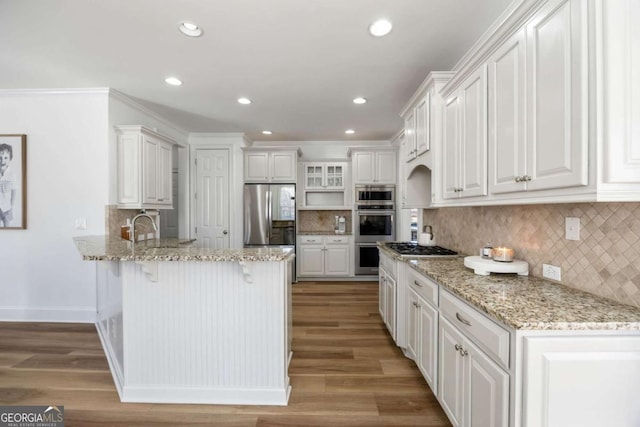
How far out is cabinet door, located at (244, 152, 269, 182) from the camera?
16.2 feet

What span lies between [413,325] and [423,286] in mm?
436

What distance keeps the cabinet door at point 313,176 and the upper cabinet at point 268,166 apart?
1.25 ft

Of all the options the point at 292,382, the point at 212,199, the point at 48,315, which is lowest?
the point at 292,382

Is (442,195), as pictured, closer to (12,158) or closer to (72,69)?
(72,69)

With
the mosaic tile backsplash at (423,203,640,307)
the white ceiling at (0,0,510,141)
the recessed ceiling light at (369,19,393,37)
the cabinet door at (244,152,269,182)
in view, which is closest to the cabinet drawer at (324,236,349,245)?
the cabinet door at (244,152,269,182)

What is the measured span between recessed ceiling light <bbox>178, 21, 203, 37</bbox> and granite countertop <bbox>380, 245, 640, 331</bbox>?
239 centimetres

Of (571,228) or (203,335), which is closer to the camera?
(571,228)

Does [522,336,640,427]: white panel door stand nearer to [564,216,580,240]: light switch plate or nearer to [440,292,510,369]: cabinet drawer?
[440,292,510,369]: cabinet drawer

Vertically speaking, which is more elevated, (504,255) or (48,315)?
(504,255)

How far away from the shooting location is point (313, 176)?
17.3ft

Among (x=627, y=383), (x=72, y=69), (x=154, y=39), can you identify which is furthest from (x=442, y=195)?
(x=72, y=69)

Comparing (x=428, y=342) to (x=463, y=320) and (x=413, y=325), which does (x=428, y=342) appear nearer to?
(x=413, y=325)

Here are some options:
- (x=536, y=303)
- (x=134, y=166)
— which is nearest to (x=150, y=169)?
(x=134, y=166)

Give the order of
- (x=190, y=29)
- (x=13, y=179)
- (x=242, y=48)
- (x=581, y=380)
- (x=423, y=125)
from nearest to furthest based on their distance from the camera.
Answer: (x=581, y=380) → (x=190, y=29) → (x=242, y=48) → (x=423, y=125) → (x=13, y=179)
